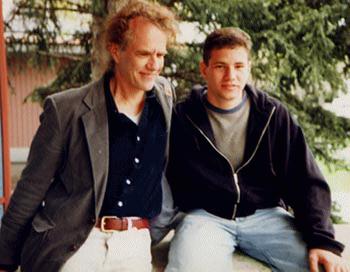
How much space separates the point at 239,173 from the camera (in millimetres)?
2508

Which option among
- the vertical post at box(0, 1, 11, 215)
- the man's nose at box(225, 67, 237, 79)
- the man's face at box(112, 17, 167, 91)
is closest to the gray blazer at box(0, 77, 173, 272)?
the man's face at box(112, 17, 167, 91)

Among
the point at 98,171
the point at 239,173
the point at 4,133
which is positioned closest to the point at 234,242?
the point at 239,173

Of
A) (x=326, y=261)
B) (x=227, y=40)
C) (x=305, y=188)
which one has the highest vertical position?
(x=227, y=40)

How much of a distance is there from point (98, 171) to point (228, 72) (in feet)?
2.62

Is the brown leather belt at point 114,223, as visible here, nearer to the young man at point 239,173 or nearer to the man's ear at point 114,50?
the young man at point 239,173

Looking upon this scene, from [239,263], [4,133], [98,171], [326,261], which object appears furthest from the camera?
[4,133]

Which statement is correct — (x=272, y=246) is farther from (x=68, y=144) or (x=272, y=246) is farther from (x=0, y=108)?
(x=0, y=108)

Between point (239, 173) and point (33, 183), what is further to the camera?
point (239, 173)

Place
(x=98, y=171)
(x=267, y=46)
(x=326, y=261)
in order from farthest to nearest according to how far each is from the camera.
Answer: (x=267, y=46) → (x=326, y=261) → (x=98, y=171)

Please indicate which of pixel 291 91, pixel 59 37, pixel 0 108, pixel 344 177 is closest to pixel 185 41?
pixel 291 91

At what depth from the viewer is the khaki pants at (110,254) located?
2191mm

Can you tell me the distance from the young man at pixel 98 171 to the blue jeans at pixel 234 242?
20cm

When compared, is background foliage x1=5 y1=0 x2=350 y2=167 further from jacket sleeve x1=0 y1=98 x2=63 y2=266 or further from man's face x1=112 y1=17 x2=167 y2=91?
jacket sleeve x1=0 y1=98 x2=63 y2=266

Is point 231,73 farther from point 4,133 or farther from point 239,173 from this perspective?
point 4,133
